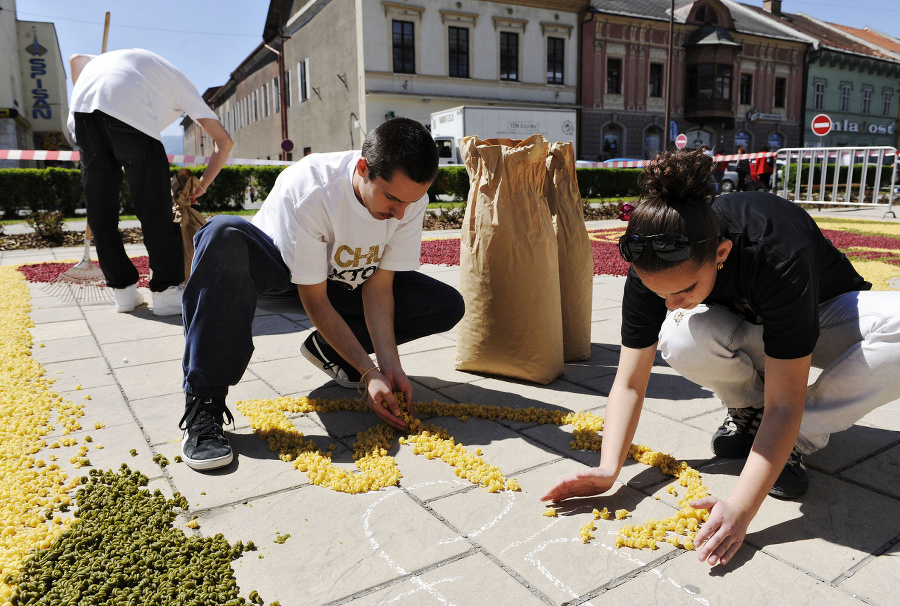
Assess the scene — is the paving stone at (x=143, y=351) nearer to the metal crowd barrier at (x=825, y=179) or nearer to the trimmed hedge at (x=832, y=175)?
the metal crowd barrier at (x=825, y=179)

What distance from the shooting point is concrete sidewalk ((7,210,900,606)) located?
1.72m

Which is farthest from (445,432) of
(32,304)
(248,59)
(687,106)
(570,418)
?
(248,59)

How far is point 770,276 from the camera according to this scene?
1.87 metres

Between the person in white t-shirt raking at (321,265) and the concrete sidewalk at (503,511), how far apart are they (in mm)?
267

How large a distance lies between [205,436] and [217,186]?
45.4 feet

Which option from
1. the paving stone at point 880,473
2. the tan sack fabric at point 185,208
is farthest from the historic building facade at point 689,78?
the paving stone at point 880,473

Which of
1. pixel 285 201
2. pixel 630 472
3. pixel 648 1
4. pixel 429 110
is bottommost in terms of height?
pixel 630 472

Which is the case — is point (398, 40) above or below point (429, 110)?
above

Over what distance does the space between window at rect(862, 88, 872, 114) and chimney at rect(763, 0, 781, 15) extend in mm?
7216

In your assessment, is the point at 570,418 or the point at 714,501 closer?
the point at 714,501

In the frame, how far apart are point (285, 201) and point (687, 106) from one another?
33356 millimetres

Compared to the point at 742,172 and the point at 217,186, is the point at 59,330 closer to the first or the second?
the point at 217,186

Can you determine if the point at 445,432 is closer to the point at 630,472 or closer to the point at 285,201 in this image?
the point at 630,472

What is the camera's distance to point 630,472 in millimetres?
2381
